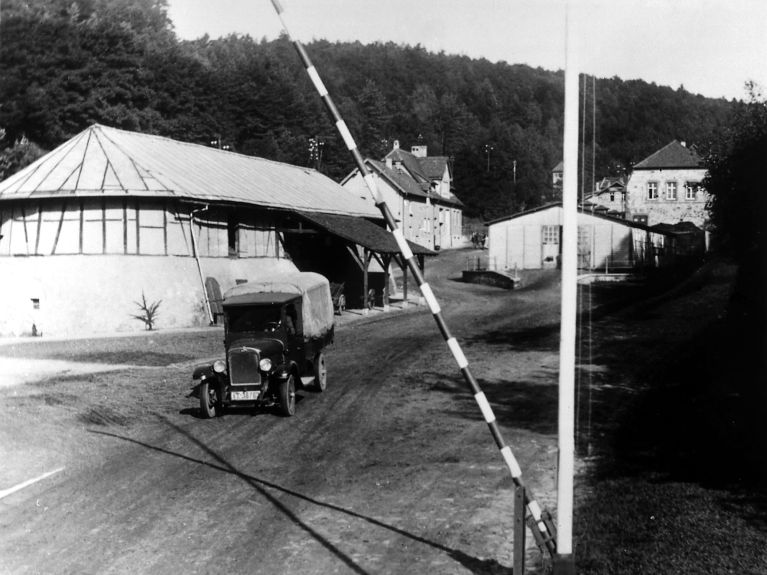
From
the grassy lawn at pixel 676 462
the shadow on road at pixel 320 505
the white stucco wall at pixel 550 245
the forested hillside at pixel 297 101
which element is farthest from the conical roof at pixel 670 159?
the shadow on road at pixel 320 505

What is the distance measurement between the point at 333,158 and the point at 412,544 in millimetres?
78007

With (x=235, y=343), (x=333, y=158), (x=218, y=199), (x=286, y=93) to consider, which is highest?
(x=286, y=93)

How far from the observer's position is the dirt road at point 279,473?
25.1 ft

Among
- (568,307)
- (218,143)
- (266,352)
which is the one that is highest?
(218,143)

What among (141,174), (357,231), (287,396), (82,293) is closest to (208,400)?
(287,396)

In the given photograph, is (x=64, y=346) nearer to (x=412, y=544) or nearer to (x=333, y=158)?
(x=412, y=544)

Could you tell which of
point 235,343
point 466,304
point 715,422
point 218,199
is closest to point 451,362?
point 235,343

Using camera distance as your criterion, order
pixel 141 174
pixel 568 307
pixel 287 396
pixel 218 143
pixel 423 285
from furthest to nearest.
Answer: pixel 218 143 → pixel 141 174 → pixel 287 396 → pixel 423 285 → pixel 568 307

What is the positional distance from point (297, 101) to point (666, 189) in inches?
1509

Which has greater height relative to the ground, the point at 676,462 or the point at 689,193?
the point at 689,193

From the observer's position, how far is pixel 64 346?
79.1 ft

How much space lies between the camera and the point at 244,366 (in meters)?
14.1

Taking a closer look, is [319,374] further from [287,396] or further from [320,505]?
[320,505]

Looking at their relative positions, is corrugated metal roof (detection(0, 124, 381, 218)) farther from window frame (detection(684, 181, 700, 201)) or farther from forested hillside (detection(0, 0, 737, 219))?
window frame (detection(684, 181, 700, 201))
